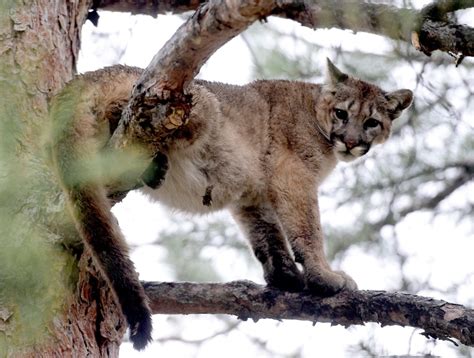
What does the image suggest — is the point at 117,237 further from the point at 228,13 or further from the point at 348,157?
the point at 348,157

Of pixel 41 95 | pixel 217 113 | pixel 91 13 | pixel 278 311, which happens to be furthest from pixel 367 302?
pixel 91 13

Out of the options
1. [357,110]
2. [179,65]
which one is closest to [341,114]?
[357,110]

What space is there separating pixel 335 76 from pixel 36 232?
2979 mm

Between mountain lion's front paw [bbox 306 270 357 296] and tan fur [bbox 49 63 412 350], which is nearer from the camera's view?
tan fur [bbox 49 63 412 350]

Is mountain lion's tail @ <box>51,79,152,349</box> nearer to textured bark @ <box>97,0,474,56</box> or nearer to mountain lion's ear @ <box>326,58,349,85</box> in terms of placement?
textured bark @ <box>97,0,474,56</box>

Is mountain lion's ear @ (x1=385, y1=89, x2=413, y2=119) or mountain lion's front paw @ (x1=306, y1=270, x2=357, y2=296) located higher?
mountain lion's ear @ (x1=385, y1=89, x2=413, y2=119)

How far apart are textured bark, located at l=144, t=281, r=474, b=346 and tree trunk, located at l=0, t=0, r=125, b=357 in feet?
1.74

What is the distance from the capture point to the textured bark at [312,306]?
402cm

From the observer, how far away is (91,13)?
521 cm

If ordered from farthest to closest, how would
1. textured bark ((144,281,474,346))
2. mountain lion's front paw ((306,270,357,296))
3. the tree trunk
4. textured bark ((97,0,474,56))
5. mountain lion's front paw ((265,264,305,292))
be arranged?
mountain lion's front paw ((265,264,305,292)) → mountain lion's front paw ((306,270,357,296)) → textured bark ((144,281,474,346)) → the tree trunk → textured bark ((97,0,474,56))

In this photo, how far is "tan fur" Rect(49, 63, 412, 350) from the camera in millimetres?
3912

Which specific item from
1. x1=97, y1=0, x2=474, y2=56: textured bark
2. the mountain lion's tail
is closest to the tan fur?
the mountain lion's tail

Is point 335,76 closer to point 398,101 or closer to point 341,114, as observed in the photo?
point 341,114

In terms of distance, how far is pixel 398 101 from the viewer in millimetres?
5918
